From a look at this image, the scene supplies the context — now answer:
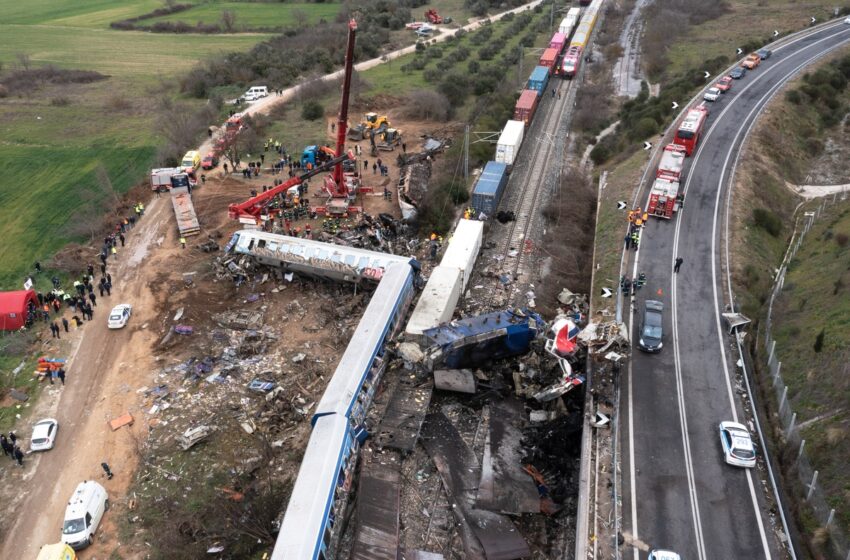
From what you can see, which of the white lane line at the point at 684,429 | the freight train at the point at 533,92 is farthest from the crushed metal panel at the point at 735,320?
the freight train at the point at 533,92

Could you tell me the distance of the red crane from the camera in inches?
1753

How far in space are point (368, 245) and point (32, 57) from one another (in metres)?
89.9

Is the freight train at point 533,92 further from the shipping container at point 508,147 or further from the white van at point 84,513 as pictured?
the white van at point 84,513

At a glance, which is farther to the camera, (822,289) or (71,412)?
(822,289)

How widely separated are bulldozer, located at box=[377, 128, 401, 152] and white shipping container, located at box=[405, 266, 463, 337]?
2873cm

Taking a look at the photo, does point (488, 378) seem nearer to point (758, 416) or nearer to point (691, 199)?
point (758, 416)

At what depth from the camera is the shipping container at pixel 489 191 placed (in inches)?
1752

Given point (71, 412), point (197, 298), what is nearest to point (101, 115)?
point (197, 298)

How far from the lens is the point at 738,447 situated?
24438mm

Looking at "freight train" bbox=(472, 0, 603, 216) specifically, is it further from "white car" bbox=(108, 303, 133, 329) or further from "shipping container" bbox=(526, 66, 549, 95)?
"white car" bbox=(108, 303, 133, 329)

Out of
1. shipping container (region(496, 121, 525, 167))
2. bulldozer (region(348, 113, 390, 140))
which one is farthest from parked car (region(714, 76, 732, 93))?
bulldozer (region(348, 113, 390, 140))

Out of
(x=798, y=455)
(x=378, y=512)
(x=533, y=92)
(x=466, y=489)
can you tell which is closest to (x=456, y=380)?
(x=466, y=489)

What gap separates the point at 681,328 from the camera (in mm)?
32531

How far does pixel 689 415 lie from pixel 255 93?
6941 cm
